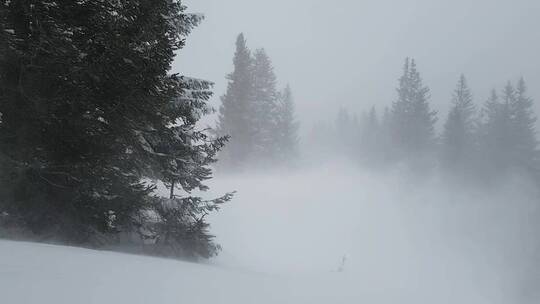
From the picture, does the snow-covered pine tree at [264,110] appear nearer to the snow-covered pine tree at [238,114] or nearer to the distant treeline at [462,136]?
the snow-covered pine tree at [238,114]

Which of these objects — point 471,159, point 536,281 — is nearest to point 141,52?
point 536,281

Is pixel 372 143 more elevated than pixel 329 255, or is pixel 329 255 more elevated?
pixel 372 143

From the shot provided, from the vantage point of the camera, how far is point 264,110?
3697 cm

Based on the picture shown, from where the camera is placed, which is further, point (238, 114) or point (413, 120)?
point (413, 120)

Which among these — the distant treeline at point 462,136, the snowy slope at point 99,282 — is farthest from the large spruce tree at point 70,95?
the distant treeline at point 462,136

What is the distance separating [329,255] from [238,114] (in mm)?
18025

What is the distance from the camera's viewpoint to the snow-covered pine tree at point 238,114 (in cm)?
3438

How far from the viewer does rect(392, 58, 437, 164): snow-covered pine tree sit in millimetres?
51000

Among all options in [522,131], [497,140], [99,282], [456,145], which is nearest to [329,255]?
[99,282]

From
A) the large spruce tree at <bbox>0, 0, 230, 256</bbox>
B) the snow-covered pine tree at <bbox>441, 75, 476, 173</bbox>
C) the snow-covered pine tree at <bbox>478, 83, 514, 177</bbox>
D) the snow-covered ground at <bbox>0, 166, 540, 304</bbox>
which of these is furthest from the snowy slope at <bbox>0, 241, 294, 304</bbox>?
the snow-covered pine tree at <bbox>478, 83, 514, 177</bbox>

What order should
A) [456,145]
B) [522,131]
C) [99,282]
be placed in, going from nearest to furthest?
[99,282] → [456,145] → [522,131]

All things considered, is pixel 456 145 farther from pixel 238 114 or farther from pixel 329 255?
pixel 329 255

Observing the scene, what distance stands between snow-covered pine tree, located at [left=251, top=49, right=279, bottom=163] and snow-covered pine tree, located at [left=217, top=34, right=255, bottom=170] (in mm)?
718

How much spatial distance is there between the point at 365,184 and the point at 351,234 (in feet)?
51.4
